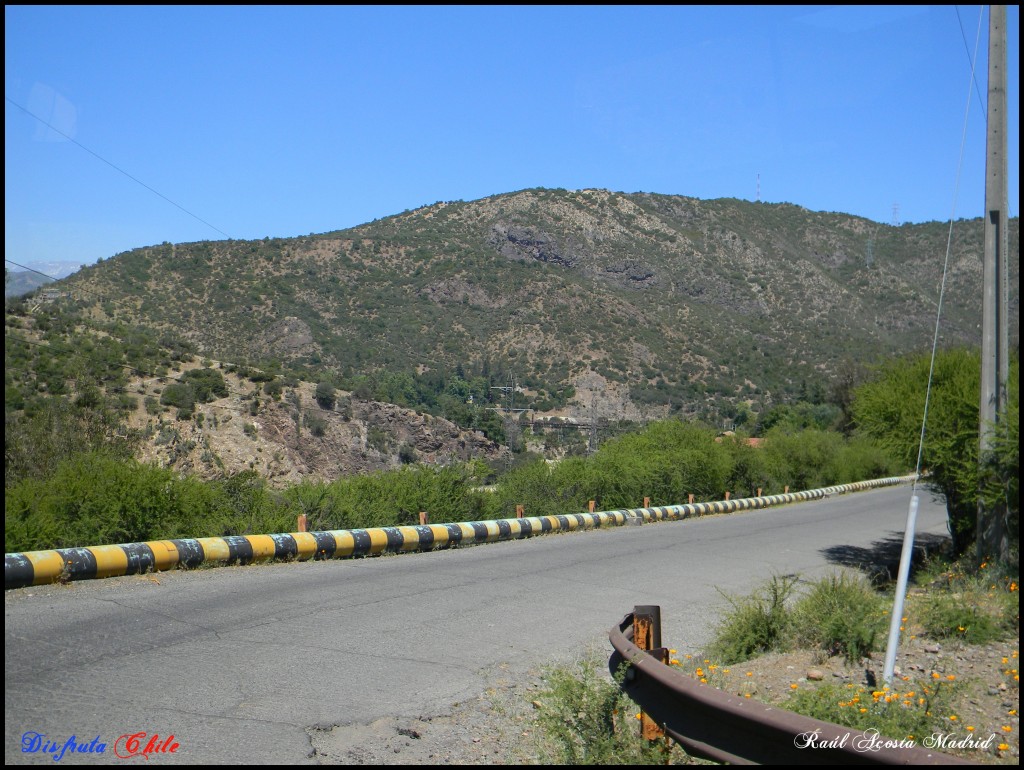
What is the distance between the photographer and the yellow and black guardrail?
9242 millimetres

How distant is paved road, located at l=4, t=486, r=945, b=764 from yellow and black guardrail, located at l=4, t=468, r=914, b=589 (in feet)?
0.77

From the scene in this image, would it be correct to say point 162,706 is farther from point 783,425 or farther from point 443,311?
point 443,311

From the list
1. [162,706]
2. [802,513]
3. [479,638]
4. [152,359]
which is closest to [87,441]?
[479,638]

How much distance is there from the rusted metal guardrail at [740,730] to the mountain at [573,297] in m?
34.3

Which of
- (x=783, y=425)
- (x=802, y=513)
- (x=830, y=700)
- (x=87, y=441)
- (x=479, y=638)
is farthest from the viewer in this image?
(x=783, y=425)

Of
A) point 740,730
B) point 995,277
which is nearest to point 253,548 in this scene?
point 740,730

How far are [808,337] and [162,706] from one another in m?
88.2

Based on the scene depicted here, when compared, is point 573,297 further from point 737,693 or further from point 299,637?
point 737,693

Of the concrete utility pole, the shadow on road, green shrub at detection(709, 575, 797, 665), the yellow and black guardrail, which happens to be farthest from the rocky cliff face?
green shrub at detection(709, 575, 797, 665)

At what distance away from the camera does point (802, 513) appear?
2777 cm

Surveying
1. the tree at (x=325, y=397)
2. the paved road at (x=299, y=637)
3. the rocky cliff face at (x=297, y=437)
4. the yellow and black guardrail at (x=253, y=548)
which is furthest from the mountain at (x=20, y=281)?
the tree at (x=325, y=397)

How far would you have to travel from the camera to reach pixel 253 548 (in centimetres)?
1208

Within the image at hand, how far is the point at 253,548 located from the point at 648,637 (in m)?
8.52

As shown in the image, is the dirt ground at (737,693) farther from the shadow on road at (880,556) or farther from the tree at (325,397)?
the tree at (325,397)
